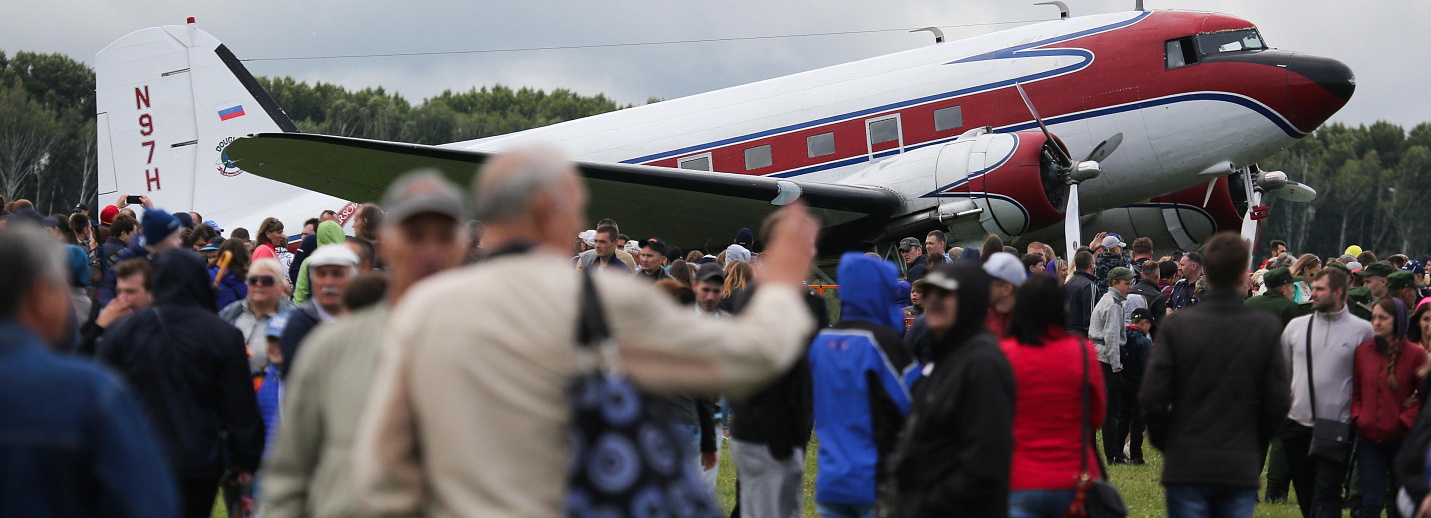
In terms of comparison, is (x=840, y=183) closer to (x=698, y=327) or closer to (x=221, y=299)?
(x=221, y=299)

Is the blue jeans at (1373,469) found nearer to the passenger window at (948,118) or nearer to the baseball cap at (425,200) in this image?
the baseball cap at (425,200)

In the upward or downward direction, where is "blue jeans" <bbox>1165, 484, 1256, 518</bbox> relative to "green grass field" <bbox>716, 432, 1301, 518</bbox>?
upward

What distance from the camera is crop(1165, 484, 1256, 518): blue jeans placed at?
186 inches

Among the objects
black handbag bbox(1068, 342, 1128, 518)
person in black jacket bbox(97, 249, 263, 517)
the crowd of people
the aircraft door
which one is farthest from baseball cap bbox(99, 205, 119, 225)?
black handbag bbox(1068, 342, 1128, 518)

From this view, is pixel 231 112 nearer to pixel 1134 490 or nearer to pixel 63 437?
pixel 1134 490

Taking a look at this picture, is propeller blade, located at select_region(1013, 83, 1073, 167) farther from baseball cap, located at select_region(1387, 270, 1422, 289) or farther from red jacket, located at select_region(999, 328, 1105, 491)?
red jacket, located at select_region(999, 328, 1105, 491)

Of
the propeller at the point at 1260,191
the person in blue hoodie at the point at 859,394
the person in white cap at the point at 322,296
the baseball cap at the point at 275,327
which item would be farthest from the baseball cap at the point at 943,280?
the propeller at the point at 1260,191

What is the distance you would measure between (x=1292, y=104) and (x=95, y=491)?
15.7m

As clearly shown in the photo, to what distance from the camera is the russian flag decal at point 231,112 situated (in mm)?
19734

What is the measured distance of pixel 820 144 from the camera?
1702 cm

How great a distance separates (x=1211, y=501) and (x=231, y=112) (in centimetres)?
1844

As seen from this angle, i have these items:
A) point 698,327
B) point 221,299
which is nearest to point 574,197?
point 698,327

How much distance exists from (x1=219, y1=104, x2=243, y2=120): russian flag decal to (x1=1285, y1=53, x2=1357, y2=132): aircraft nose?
52.7 ft

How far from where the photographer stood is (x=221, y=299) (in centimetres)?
795
